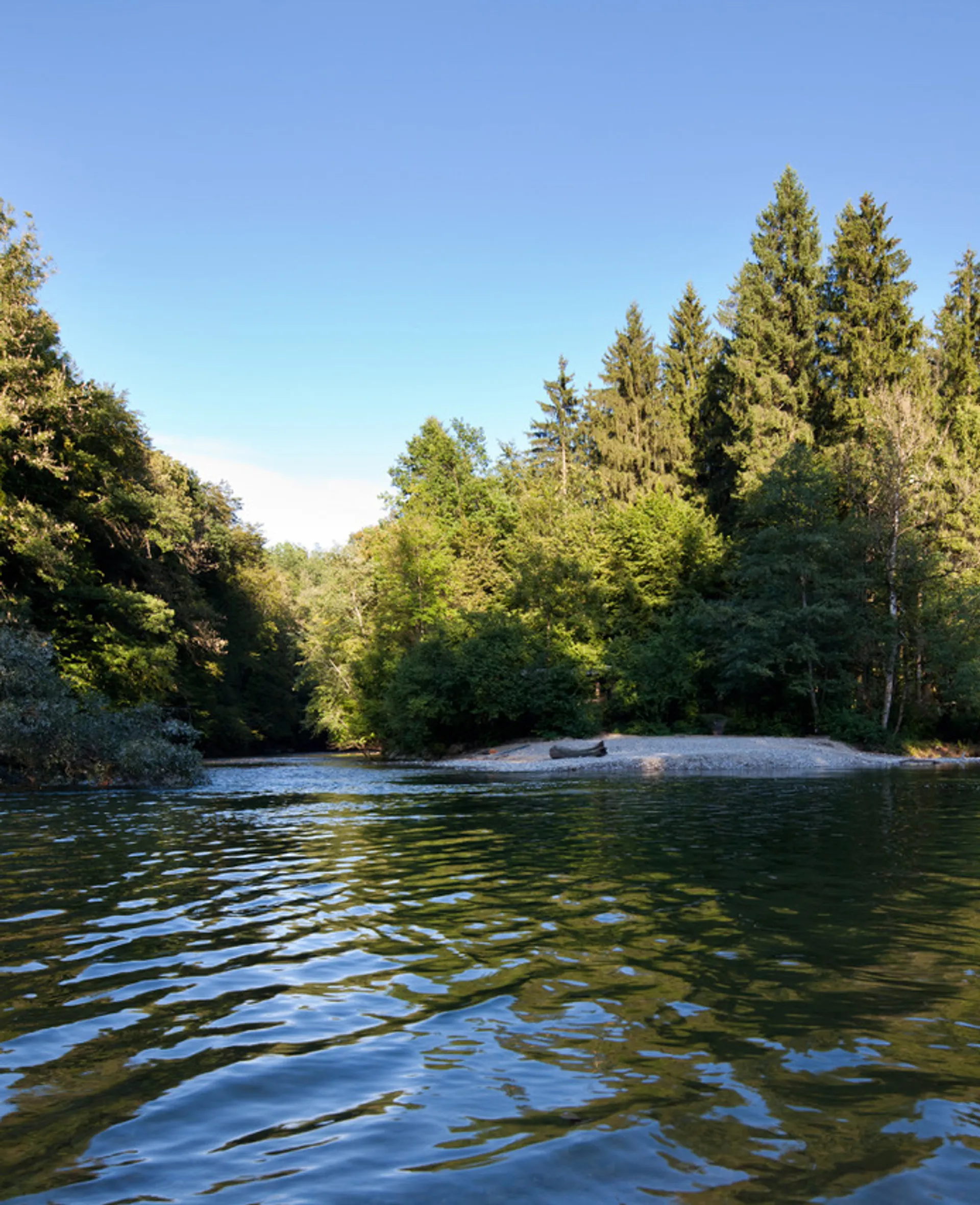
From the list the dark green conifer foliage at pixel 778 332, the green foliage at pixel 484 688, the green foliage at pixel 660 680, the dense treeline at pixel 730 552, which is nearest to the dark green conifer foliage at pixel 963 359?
the dense treeline at pixel 730 552

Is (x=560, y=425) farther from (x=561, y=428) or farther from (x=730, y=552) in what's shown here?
(x=730, y=552)

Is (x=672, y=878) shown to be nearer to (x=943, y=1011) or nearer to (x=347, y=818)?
(x=943, y=1011)

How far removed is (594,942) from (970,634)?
3018 cm

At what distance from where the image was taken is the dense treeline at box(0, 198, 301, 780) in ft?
72.6

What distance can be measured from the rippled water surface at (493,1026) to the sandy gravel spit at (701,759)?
1465 cm

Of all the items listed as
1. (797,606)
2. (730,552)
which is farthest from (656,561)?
(797,606)

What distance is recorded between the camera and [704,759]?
2562cm

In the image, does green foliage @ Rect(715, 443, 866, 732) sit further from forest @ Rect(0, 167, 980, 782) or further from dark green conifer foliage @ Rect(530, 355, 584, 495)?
dark green conifer foliage @ Rect(530, 355, 584, 495)

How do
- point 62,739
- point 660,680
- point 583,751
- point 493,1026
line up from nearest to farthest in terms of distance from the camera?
point 493,1026
point 62,739
point 583,751
point 660,680

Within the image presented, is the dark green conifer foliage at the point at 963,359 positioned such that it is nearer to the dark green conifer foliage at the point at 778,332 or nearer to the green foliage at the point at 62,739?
the dark green conifer foliage at the point at 778,332

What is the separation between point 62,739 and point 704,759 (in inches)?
649

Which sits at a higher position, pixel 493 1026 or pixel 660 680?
pixel 660 680

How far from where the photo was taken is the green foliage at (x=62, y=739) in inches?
763

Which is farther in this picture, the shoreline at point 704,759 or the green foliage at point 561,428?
the green foliage at point 561,428
